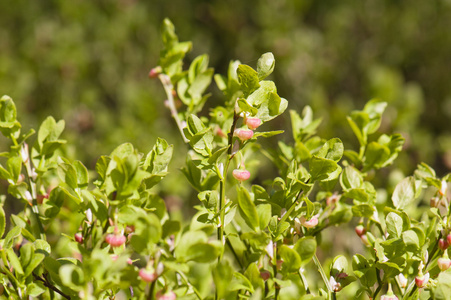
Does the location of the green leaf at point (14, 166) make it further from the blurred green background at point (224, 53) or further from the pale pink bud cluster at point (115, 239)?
the blurred green background at point (224, 53)

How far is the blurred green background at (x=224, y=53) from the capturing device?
232cm

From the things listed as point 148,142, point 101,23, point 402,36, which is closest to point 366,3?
point 402,36

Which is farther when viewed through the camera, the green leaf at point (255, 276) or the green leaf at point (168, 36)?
the green leaf at point (168, 36)

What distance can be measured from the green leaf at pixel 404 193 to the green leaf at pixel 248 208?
213 mm

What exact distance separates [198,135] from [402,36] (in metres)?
2.50

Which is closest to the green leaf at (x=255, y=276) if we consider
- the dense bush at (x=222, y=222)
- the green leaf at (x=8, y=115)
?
the dense bush at (x=222, y=222)

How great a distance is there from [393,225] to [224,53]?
2.58m

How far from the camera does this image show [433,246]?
62 centimetres

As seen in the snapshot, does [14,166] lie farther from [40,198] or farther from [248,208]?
[248,208]

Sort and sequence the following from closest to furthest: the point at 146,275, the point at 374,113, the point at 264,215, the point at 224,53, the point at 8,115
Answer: the point at 146,275 < the point at 264,215 < the point at 8,115 < the point at 374,113 < the point at 224,53

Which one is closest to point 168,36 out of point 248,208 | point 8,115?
point 8,115

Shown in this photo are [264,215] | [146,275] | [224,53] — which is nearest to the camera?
[146,275]

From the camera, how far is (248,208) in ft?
1.74

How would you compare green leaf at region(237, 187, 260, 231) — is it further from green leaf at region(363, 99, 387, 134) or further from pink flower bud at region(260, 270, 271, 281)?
green leaf at region(363, 99, 387, 134)
